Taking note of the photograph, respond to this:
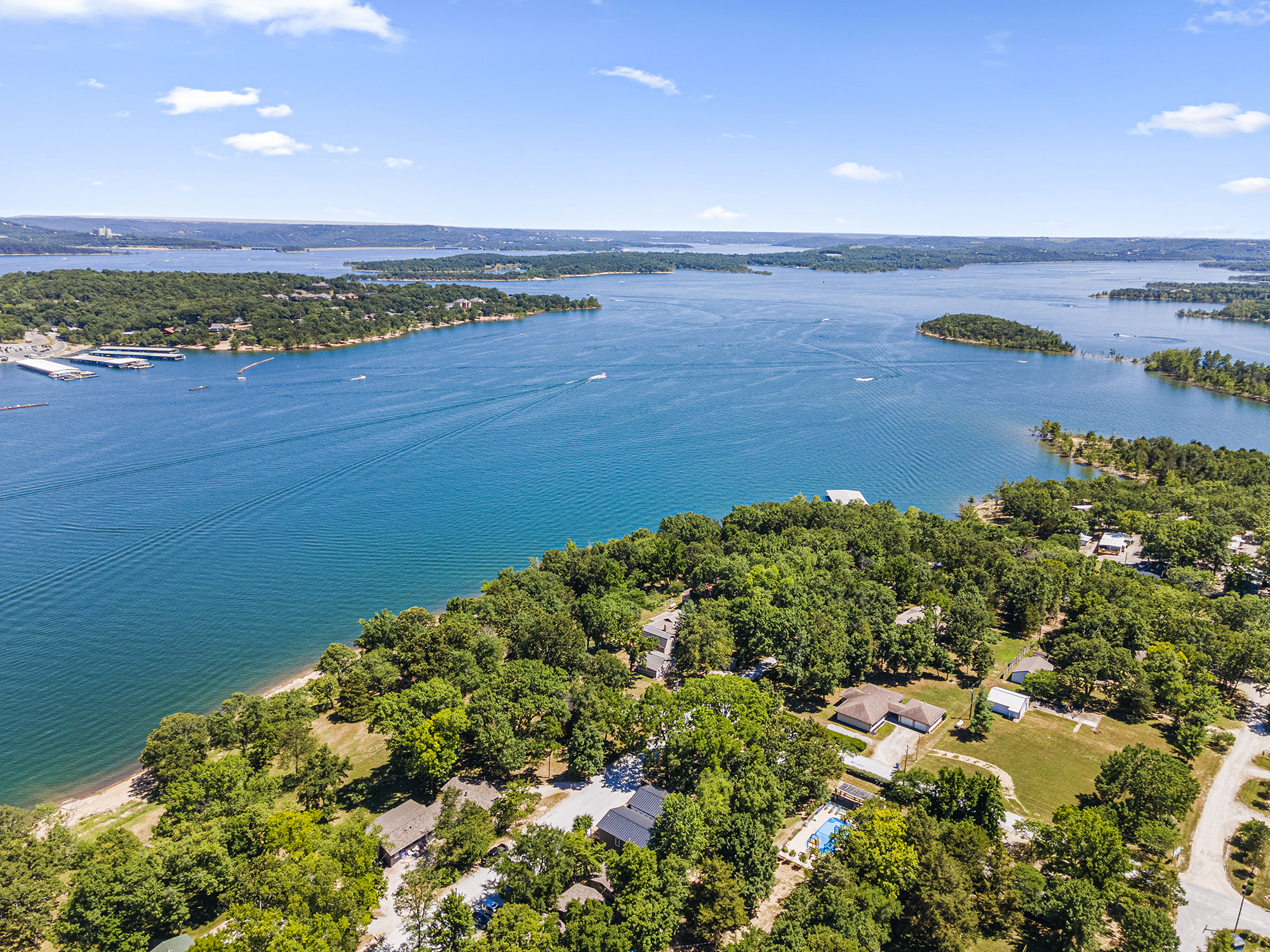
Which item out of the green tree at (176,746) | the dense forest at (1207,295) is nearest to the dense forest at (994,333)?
the dense forest at (1207,295)

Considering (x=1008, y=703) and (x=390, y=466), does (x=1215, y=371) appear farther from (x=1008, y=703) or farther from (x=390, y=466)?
(x=390, y=466)

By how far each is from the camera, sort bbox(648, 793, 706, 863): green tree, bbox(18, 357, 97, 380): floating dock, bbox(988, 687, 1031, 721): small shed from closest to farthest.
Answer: bbox(648, 793, 706, 863): green tree → bbox(988, 687, 1031, 721): small shed → bbox(18, 357, 97, 380): floating dock

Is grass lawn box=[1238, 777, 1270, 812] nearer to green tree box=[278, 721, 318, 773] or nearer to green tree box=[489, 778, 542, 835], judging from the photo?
green tree box=[489, 778, 542, 835]

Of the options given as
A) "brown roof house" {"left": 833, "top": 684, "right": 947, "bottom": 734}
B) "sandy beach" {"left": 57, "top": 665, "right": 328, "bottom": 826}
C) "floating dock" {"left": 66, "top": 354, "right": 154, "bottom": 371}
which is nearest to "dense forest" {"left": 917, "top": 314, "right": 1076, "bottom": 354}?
"brown roof house" {"left": 833, "top": 684, "right": 947, "bottom": 734}

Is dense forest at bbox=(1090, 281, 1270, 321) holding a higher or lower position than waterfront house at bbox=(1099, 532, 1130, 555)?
higher

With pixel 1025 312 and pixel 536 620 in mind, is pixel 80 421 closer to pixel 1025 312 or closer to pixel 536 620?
pixel 536 620

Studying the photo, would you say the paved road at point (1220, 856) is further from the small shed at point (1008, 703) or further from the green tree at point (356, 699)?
the green tree at point (356, 699)
